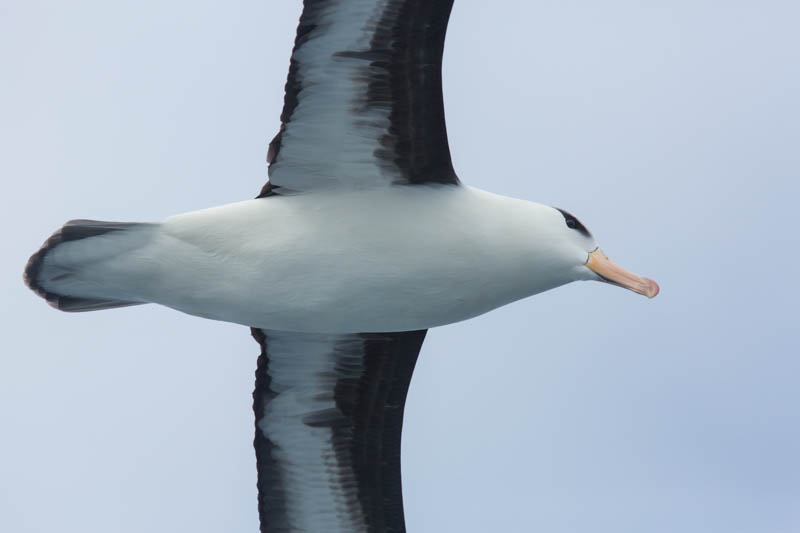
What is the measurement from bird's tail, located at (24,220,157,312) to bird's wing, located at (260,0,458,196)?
1212 millimetres

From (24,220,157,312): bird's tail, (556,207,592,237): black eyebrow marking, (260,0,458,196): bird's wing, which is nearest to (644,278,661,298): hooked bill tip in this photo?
(556,207,592,237): black eyebrow marking

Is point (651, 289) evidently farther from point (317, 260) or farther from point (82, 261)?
point (82, 261)

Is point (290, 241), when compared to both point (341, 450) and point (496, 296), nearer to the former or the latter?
point (496, 296)

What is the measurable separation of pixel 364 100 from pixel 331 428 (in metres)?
3.59

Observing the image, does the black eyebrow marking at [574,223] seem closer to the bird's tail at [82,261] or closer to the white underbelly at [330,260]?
the white underbelly at [330,260]

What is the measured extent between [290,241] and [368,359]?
2.09 metres

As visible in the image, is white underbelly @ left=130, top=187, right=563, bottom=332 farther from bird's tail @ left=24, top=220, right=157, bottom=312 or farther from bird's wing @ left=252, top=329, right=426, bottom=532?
bird's wing @ left=252, top=329, right=426, bottom=532

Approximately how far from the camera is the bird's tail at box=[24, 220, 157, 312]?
11266 mm

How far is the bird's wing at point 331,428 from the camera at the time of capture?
12977 millimetres

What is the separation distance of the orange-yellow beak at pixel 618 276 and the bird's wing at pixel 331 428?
1883 mm

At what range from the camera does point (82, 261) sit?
1132cm

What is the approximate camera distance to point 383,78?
11.1m

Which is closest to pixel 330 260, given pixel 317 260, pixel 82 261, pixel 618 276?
pixel 317 260

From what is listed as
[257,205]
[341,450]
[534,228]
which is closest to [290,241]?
[257,205]
